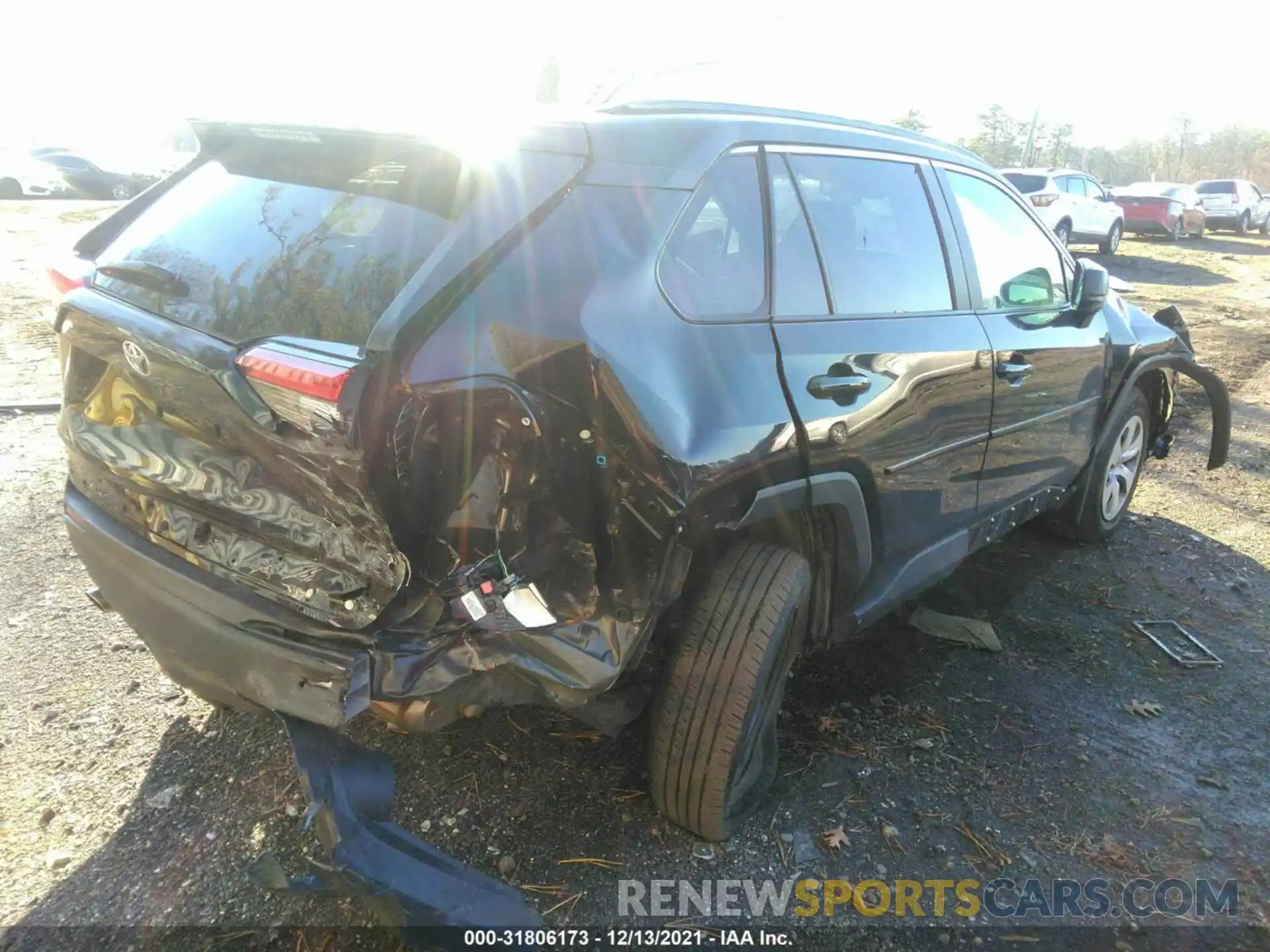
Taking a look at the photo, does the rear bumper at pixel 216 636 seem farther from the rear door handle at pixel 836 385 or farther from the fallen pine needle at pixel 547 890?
the rear door handle at pixel 836 385

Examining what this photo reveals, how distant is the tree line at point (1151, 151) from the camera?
4847cm

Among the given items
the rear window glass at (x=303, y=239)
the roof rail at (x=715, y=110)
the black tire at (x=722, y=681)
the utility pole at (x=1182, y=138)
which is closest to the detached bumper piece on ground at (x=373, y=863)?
the black tire at (x=722, y=681)

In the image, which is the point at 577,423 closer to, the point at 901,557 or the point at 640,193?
the point at 640,193

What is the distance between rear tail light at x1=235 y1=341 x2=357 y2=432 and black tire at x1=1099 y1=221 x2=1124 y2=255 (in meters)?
19.7

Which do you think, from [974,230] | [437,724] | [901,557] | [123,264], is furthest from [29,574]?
[974,230]

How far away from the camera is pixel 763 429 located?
2170mm

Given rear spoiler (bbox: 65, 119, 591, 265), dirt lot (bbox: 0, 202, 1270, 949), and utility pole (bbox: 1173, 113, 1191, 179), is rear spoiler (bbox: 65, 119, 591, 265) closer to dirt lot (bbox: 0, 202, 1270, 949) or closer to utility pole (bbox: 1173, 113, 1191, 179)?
dirt lot (bbox: 0, 202, 1270, 949)

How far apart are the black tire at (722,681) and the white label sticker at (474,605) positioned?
2.07ft

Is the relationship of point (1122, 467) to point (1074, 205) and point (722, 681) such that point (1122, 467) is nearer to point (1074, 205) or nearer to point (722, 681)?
point (722, 681)

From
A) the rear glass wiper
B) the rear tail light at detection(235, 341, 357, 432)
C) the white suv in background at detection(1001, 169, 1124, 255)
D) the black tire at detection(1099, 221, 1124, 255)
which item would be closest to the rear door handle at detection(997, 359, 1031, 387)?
the rear tail light at detection(235, 341, 357, 432)

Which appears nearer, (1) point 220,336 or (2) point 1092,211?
(1) point 220,336

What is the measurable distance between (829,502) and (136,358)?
6.00ft

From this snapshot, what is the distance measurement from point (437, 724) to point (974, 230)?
271 cm

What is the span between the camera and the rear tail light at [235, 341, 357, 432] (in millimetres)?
1680
